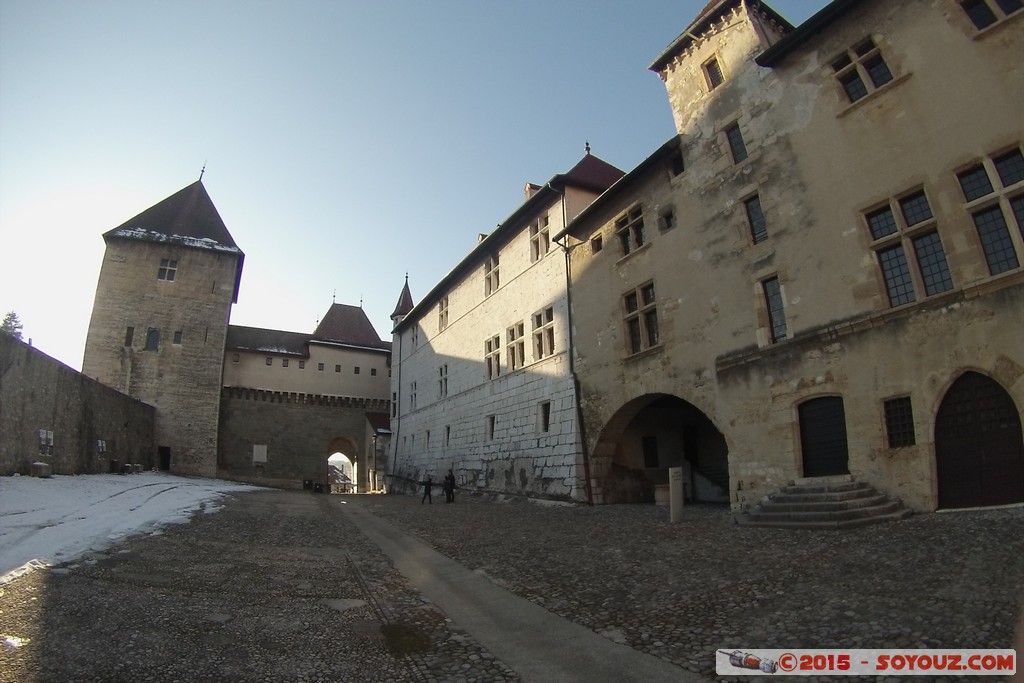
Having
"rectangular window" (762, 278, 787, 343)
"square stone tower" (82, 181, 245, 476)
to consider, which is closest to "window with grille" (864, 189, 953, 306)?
"rectangular window" (762, 278, 787, 343)

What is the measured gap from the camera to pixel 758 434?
11.7 metres

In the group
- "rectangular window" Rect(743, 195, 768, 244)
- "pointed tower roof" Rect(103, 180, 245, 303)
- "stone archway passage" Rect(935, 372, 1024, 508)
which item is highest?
"pointed tower roof" Rect(103, 180, 245, 303)

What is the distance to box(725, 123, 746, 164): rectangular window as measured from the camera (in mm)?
13188

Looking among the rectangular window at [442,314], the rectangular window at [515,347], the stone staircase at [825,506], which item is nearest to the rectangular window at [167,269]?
the rectangular window at [442,314]

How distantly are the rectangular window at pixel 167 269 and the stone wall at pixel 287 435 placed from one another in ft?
26.4

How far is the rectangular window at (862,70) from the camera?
10562mm

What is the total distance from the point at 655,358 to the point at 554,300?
17.8 feet

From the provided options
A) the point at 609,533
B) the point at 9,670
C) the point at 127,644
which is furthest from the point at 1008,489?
the point at 9,670

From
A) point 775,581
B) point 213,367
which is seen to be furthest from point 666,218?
point 213,367

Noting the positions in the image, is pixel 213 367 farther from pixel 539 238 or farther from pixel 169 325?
pixel 539 238

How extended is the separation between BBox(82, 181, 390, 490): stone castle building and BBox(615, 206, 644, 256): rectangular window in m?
24.8

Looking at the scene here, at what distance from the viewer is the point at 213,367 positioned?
34688mm

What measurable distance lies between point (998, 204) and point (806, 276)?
316 centimetres

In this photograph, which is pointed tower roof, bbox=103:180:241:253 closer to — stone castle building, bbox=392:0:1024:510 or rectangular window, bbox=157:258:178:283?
rectangular window, bbox=157:258:178:283
